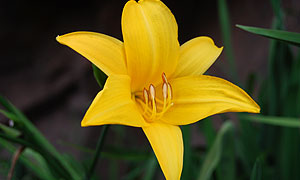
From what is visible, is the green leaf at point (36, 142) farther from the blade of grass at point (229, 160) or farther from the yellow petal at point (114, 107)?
the blade of grass at point (229, 160)

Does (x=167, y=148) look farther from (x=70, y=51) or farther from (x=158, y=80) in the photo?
(x=70, y=51)

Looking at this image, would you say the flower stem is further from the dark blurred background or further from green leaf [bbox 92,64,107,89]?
the dark blurred background

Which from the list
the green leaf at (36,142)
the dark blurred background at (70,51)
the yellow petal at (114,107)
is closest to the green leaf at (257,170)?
the yellow petal at (114,107)

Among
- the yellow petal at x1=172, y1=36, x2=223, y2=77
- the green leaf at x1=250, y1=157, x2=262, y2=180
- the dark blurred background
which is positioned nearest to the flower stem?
the yellow petal at x1=172, y1=36, x2=223, y2=77

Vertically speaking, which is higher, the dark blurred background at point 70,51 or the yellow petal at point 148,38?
the yellow petal at point 148,38

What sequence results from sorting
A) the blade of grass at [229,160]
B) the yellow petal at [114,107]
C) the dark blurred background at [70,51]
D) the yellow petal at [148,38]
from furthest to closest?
the dark blurred background at [70,51]
the blade of grass at [229,160]
the yellow petal at [148,38]
the yellow petal at [114,107]

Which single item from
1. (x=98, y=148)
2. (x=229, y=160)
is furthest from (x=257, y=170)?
(x=229, y=160)

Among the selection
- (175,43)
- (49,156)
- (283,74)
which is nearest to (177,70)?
(175,43)
